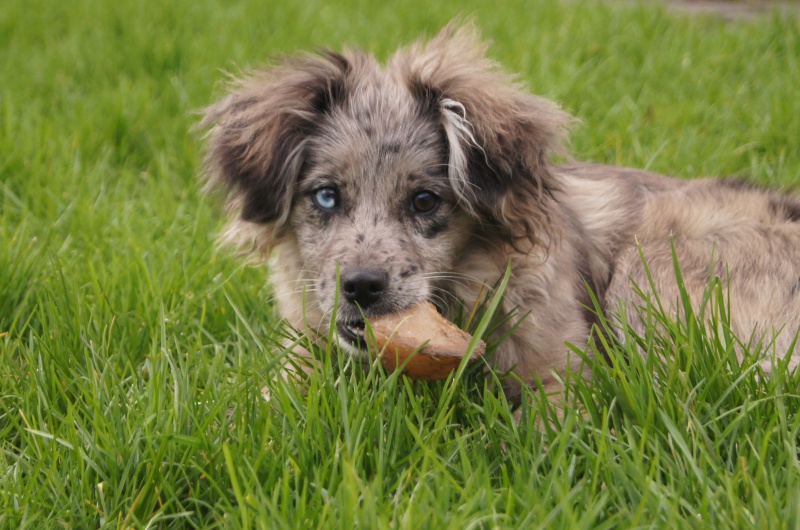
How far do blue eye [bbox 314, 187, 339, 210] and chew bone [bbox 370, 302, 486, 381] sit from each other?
0.47 m

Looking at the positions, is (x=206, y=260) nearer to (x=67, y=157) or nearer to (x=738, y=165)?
(x=67, y=157)

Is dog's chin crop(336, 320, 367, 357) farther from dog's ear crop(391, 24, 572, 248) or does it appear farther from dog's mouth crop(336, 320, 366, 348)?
dog's ear crop(391, 24, 572, 248)

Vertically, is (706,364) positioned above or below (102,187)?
above

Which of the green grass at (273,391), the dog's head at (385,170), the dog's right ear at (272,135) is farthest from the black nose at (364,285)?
the dog's right ear at (272,135)

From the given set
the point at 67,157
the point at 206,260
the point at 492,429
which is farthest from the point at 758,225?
the point at 67,157

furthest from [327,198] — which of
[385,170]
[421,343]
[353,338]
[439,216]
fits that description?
[421,343]

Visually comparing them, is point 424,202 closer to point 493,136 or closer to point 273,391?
point 493,136

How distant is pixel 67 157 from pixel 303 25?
2.70 m

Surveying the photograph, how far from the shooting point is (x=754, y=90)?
227 inches

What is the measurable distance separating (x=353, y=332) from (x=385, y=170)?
0.53m

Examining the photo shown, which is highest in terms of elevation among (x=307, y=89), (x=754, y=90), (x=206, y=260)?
(x=307, y=89)

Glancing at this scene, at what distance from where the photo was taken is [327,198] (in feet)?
10.1

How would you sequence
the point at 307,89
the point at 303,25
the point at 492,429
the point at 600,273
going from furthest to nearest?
the point at 303,25, the point at 600,273, the point at 307,89, the point at 492,429

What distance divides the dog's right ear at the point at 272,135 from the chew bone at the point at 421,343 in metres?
0.64
